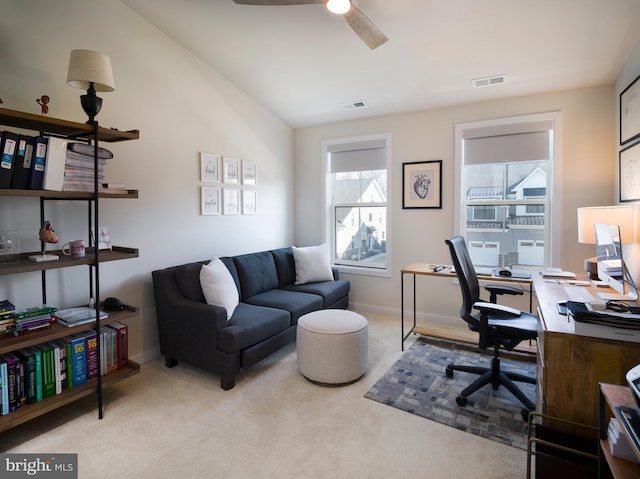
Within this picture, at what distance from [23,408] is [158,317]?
1103 mm

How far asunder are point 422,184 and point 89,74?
A: 128 inches

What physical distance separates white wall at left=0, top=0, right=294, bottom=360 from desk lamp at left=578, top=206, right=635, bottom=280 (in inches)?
128

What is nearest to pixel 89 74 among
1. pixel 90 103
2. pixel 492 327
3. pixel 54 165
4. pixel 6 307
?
pixel 90 103

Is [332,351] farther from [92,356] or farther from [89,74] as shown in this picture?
[89,74]

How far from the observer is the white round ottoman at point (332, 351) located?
8.66 ft

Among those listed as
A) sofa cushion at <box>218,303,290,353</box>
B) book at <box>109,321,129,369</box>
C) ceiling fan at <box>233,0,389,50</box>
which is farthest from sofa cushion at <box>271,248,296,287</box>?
ceiling fan at <box>233,0,389,50</box>

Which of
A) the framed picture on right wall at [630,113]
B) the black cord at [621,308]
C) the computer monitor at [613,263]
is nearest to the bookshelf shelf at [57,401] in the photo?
the black cord at [621,308]

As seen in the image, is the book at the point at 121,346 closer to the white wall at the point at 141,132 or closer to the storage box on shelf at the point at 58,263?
the storage box on shelf at the point at 58,263

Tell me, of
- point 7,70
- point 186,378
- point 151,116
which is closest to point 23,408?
point 186,378

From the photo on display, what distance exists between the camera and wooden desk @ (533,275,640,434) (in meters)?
1.49

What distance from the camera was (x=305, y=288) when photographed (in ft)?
12.8

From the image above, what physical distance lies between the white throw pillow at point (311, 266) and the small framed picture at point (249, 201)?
71 centimetres

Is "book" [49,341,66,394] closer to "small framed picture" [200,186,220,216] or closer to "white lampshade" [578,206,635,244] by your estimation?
"small framed picture" [200,186,220,216]

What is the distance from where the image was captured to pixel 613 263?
6.88 feet
